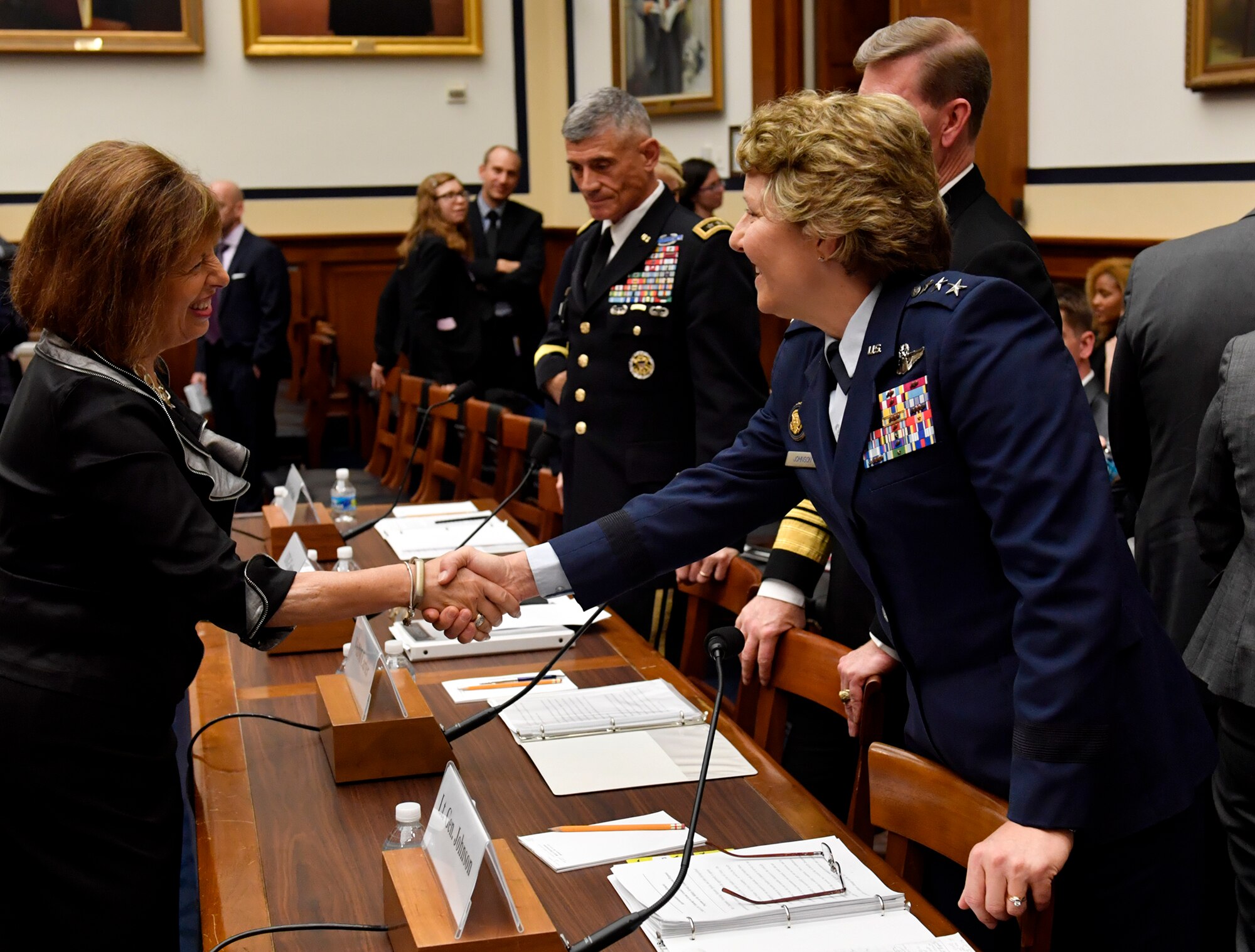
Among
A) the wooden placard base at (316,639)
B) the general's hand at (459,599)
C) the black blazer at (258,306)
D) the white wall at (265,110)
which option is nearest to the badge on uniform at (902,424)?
the general's hand at (459,599)

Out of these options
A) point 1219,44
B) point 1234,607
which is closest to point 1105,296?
point 1219,44

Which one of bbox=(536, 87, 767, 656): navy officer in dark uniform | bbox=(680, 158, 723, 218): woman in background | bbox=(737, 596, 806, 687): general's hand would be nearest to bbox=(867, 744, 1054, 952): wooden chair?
bbox=(737, 596, 806, 687): general's hand

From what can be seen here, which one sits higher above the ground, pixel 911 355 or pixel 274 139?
pixel 274 139

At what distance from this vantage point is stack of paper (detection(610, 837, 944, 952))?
1508mm

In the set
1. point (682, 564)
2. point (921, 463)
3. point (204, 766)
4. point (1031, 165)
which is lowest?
point (204, 766)

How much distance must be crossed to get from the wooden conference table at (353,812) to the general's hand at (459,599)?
0.14 meters

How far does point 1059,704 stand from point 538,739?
2.94 ft

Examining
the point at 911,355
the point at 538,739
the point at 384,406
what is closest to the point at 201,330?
the point at 538,739

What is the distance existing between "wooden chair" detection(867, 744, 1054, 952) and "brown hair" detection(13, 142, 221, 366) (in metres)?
1.10

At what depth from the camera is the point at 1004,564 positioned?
1.53 meters

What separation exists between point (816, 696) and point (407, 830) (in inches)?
28.0

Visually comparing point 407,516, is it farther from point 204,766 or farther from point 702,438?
point 204,766

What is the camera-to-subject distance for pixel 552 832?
5.86ft

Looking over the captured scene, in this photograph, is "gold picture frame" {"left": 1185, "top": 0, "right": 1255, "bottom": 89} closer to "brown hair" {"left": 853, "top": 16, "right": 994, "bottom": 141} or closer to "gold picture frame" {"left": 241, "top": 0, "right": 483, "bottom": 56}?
"brown hair" {"left": 853, "top": 16, "right": 994, "bottom": 141}
